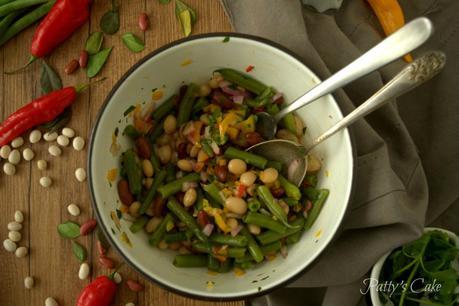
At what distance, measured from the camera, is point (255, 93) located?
135 cm

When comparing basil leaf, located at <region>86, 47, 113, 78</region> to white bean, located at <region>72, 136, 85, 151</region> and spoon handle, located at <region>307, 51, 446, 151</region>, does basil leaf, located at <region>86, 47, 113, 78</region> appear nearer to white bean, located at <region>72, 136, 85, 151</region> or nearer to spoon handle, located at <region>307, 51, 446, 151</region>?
white bean, located at <region>72, 136, 85, 151</region>

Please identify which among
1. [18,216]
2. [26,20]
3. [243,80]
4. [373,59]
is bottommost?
[18,216]

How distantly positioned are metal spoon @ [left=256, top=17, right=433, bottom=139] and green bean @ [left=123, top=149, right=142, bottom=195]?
346mm

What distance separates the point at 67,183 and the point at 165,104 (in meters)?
0.35

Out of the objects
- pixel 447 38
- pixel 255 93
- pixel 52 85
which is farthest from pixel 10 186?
pixel 447 38

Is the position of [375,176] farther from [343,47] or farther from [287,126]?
[343,47]

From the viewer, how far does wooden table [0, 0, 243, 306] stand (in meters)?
1.38

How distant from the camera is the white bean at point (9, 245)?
1373mm

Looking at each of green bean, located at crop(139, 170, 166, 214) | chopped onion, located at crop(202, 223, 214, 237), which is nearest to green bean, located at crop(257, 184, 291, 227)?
chopped onion, located at crop(202, 223, 214, 237)

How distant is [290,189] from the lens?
1269 mm

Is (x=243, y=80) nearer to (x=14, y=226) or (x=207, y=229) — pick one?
(x=207, y=229)

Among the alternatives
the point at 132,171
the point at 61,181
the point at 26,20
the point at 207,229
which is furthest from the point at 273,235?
the point at 26,20

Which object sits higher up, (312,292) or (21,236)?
(21,236)

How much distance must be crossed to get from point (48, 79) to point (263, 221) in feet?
2.35
